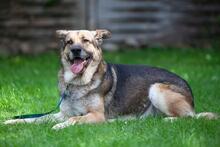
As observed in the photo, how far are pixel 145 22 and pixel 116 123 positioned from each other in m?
9.57

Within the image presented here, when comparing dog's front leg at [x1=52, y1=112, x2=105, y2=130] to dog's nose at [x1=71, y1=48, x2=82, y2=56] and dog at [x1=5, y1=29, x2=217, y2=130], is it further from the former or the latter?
dog's nose at [x1=71, y1=48, x2=82, y2=56]

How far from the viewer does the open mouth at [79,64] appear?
8.25m

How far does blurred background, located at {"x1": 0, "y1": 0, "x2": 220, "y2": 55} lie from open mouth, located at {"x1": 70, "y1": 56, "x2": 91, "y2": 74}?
26.6 ft

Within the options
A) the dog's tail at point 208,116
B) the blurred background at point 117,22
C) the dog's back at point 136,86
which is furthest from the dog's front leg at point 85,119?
the blurred background at point 117,22

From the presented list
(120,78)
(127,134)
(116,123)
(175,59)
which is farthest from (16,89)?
(175,59)

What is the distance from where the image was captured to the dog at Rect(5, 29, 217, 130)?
8.23 meters

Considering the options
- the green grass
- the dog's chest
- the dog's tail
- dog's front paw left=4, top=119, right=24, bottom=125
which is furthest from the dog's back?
dog's front paw left=4, top=119, right=24, bottom=125

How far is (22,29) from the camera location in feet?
54.0

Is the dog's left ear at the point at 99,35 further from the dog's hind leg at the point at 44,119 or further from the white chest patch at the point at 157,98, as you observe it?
the dog's hind leg at the point at 44,119

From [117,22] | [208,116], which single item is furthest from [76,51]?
[117,22]

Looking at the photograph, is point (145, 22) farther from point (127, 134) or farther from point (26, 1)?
point (127, 134)

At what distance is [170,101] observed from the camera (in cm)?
848

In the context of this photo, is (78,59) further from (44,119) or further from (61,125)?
(61,125)

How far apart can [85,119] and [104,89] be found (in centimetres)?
63
